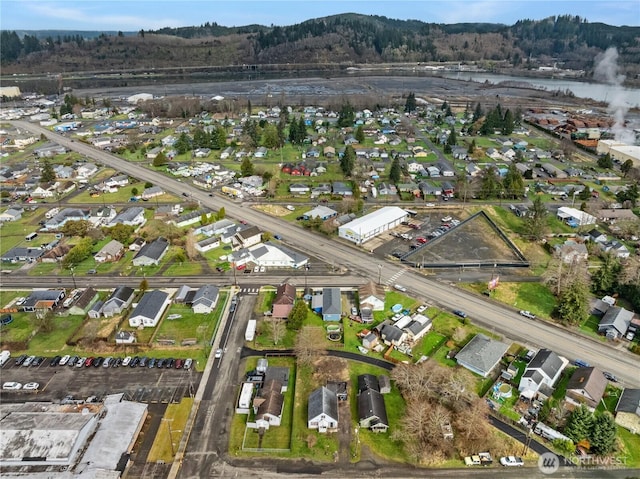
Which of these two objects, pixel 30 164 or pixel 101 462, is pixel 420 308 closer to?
pixel 101 462

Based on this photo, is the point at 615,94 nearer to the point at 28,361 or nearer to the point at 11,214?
the point at 11,214

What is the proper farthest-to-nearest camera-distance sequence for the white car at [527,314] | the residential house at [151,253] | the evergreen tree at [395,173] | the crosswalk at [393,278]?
the evergreen tree at [395,173] < the residential house at [151,253] < the crosswalk at [393,278] < the white car at [527,314]

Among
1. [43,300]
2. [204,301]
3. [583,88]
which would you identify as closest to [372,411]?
[204,301]

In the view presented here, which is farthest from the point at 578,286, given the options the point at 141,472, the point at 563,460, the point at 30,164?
the point at 30,164

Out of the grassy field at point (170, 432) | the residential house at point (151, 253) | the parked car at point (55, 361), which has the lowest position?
the grassy field at point (170, 432)

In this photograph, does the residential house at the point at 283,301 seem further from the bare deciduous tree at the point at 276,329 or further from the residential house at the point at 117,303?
the residential house at the point at 117,303

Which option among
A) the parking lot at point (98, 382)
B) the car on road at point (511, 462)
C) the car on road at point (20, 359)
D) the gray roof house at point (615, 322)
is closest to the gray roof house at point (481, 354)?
the car on road at point (511, 462)
